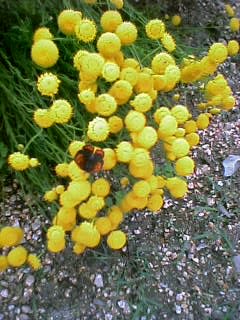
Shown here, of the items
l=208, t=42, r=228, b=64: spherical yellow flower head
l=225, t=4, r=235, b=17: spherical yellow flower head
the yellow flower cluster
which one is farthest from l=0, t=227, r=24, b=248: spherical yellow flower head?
l=225, t=4, r=235, b=17: spherical yellow flower head

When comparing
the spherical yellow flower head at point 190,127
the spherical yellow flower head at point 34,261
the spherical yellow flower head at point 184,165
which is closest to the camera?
the spherical yellow flower head at point 184,165

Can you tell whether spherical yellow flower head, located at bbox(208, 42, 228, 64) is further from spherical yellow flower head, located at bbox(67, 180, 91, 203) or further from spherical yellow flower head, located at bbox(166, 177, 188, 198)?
spherical yellow flower head, located at bbox(67, 180, 91, 203)

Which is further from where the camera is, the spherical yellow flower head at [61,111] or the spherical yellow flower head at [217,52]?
the spherical yellow flower head at [217,52]

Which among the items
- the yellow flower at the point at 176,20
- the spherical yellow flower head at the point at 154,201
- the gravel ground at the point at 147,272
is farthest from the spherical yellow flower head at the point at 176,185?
the yellow flower at the point at 176,20

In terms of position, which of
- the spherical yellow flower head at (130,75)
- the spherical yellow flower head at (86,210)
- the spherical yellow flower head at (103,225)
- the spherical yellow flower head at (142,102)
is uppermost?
the spherical yellow flower head at (130,75)

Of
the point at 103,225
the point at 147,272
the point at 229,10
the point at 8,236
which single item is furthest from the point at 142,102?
the point at 229,10

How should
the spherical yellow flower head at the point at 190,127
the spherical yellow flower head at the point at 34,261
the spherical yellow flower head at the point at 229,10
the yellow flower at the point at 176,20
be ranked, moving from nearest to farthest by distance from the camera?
the spherical yellow flower head at the point at 190,127 → the spherical yellow flower head at the point at 34,261 → the yellow flower at the point at 176,20 → the spherical yellow flower head at the point at 229,10

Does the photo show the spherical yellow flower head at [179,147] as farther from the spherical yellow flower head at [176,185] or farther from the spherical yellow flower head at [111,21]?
the spherical yellow flower head at [111,21]

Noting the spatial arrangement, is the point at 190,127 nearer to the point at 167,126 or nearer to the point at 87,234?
the point at 167,126

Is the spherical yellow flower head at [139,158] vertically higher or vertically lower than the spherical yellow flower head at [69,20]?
lower
